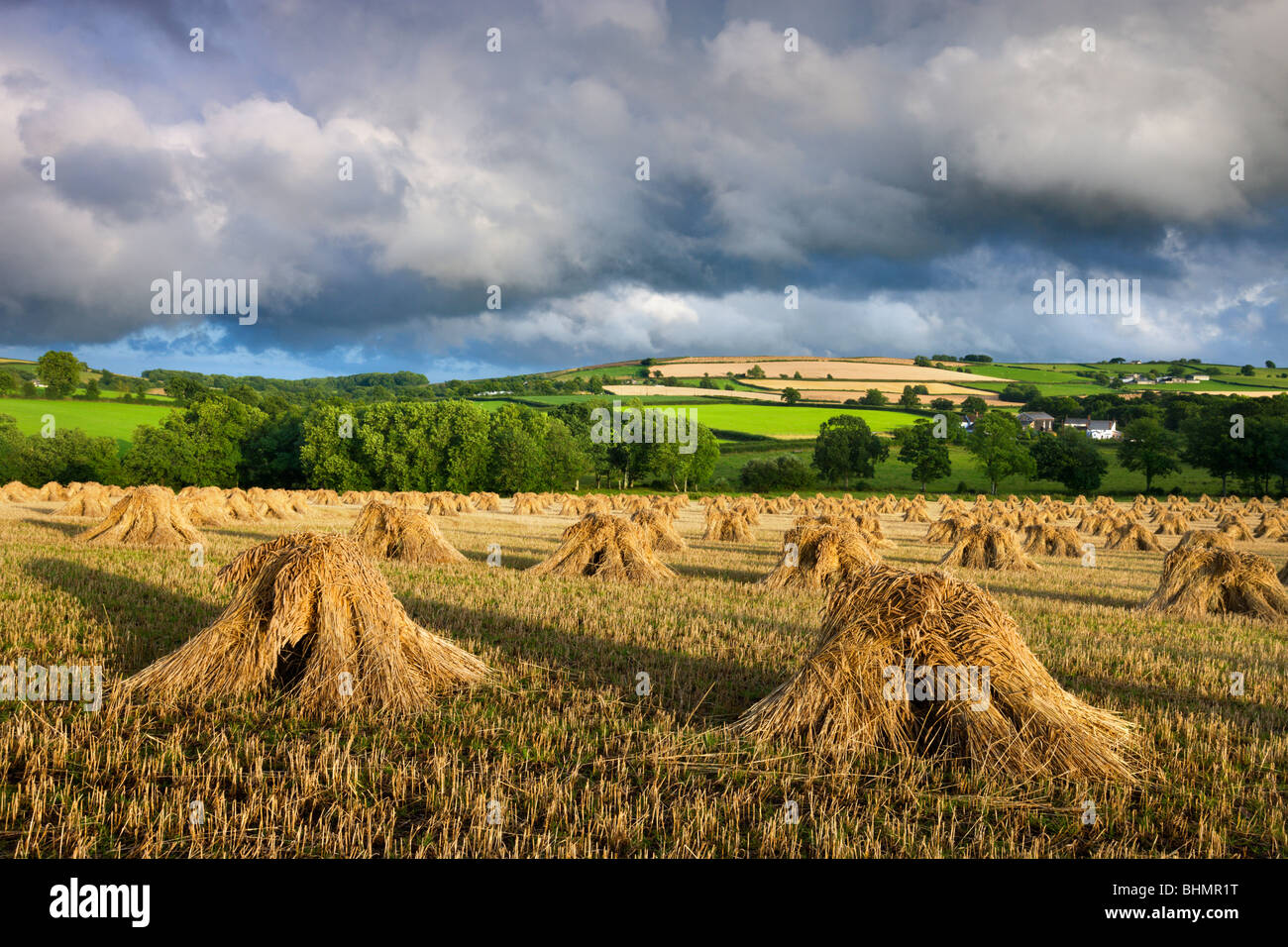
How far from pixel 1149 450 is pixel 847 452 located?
32.0 m

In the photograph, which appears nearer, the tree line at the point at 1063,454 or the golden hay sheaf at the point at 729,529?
the golden hay sheaf at the point at 729,529

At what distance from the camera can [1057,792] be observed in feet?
18.4

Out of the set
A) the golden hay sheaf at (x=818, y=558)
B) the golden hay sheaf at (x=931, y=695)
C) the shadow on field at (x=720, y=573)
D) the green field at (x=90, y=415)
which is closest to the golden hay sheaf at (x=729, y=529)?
the shadow on field at (x=720, y=573)

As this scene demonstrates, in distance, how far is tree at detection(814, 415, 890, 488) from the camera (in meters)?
82.4

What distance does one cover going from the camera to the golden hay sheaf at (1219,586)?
1355 cm

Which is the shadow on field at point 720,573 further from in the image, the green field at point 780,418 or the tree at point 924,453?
the green field at point 780,418

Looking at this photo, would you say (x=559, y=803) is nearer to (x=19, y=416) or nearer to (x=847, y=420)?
(x=847, y=420)

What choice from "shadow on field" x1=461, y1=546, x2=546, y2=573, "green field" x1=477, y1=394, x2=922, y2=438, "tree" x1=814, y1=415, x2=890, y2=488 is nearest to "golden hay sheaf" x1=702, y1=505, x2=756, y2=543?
"shadow on field" x1=461, y1=546, x2=546, y2=573

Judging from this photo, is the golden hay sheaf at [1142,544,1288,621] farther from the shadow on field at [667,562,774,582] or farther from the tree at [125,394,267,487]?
the tree at [125,394,267,487]

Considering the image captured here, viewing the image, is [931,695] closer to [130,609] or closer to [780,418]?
[130,609]

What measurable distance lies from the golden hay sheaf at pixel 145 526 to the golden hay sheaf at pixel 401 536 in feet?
16.1

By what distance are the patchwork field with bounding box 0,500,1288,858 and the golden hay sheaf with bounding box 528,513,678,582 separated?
16.4 feet

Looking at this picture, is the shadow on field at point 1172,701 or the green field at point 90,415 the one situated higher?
the green field at point 90,415
